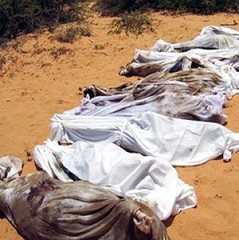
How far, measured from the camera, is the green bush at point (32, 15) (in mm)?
9188

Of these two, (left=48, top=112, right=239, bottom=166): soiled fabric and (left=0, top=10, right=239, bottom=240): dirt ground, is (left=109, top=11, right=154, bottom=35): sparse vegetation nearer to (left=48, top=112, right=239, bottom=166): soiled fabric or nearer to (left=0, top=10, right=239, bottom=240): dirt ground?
(left=0, top=10, right=239, bottom=240): dirt ground

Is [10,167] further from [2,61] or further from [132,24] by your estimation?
[132,24]

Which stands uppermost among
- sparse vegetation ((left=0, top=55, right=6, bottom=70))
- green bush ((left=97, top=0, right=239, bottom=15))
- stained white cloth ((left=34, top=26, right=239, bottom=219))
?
stained white cloth ((left=34, top=26, right=239, bottom=219))

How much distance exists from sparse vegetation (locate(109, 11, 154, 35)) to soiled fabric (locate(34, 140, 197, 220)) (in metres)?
4.23

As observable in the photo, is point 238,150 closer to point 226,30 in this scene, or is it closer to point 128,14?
point 226,30

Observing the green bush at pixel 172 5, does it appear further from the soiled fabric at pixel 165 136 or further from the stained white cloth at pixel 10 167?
the stained white cloth at pixel 10 167

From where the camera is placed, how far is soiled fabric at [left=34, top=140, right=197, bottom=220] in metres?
4.27

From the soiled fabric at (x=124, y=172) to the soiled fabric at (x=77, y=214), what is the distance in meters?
0.36

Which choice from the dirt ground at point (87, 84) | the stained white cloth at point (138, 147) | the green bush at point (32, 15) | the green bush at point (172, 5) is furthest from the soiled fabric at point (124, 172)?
the green bush at point (172, 5)

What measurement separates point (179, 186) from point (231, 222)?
1.54 ft

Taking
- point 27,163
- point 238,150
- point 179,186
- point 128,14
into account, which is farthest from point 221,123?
point 128,14

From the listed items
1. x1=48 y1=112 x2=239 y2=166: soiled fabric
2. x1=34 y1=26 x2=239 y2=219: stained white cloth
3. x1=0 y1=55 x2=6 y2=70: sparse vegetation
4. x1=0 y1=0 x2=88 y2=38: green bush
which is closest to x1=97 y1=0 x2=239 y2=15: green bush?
x1=0 y1=0 x2=88 y2=38: green bush

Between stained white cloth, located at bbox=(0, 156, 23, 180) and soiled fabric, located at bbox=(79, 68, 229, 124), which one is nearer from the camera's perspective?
stained white cloth, located at bbox=(0, 156, 23, 180)

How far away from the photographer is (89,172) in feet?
15.2
